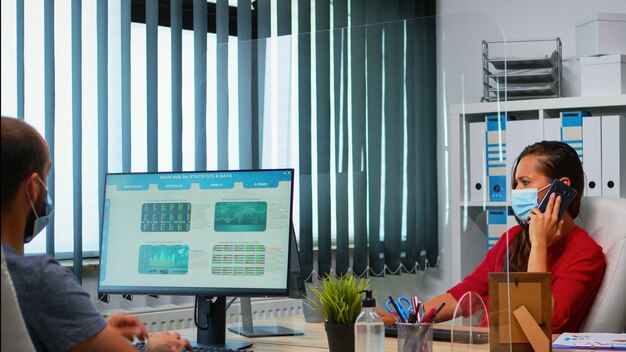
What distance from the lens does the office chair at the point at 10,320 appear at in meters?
1.00

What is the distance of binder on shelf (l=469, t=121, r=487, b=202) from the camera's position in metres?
1.95

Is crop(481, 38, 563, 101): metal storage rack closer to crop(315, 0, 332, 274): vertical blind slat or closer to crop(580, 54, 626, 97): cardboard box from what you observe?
crop(580, 54, 626, 97): cardboard box

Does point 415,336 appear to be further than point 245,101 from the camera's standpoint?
No

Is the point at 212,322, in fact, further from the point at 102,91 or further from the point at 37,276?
the point at 102,91

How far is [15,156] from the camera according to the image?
1459 mm

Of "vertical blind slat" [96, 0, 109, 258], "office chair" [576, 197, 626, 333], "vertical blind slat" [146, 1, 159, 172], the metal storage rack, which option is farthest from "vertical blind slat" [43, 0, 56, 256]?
the metal storage rack

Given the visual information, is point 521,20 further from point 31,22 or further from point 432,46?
point 31,22

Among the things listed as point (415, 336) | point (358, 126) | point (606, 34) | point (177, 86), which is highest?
point (606, 34)

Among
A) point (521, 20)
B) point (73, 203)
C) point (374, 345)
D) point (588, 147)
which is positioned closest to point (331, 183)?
point (374, 345)

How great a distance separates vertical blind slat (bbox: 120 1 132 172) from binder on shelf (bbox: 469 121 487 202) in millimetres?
1478

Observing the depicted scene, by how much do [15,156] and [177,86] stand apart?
1743 mm

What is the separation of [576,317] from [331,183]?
870 millimetres

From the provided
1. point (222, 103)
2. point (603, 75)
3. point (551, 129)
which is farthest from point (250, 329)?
point (603, 75)

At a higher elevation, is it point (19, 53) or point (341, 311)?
point (19, 53)
